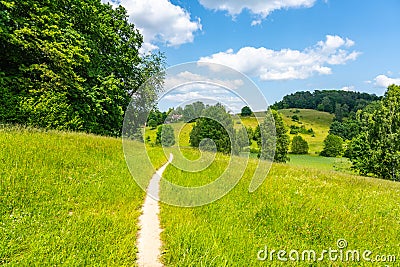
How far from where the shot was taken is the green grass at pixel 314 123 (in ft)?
320

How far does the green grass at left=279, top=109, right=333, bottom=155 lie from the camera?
9756 cm

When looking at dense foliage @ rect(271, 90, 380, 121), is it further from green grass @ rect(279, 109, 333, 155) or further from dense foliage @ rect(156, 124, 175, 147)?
dense foliage @ rect(156, 124, 175, 147)

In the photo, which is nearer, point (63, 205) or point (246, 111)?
point (63, 205)

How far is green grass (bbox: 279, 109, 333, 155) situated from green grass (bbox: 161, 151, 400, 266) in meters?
90.3

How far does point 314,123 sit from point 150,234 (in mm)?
132235

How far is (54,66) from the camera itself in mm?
19828

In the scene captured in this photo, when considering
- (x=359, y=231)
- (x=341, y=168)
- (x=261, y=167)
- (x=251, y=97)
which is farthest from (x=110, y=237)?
(x=341, y=168)

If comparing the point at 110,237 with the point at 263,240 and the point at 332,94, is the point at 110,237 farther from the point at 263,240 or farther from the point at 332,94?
the point at 332,94

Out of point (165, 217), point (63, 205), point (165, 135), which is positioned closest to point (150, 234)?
point (165, 217)

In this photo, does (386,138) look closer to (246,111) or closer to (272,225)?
(246,111)

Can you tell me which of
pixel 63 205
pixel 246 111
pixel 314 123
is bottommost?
pixel 63 205

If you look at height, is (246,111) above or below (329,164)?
above

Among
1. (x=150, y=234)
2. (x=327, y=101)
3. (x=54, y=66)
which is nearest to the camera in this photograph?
(x=150, y=234)

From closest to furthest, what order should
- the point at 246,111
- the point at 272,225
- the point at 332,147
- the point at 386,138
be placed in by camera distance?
the point at 272,225 < the point at 246,111 < the point at 386,138 < the point at 332,147
